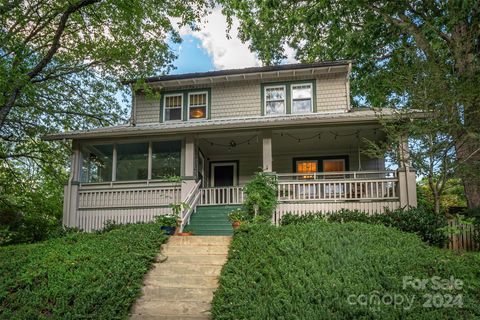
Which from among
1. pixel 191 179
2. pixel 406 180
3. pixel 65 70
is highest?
pixel 65 70

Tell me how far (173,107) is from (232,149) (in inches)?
105

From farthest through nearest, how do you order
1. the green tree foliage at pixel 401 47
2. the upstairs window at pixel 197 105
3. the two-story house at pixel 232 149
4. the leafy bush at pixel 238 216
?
1. the upstairs window at pixel 197 105
2. the two-story house at pixel 232 149
3. the leafy bush at pixel 238 216
4. the green tree foliage at pixel 401 47

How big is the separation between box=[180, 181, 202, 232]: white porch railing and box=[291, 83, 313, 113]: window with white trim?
14.5 ft

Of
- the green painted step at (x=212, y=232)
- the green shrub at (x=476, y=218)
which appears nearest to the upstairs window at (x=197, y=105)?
the green painted step at (x=212, y=232)

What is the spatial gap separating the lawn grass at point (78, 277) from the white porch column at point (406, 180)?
245 inches

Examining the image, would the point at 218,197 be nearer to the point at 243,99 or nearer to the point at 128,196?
the point at 128,196

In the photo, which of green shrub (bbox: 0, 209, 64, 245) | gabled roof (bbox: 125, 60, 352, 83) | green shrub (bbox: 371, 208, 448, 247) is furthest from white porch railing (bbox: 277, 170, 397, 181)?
green shrub (bbox: 0, 209, 64, 245)

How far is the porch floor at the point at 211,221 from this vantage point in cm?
1058

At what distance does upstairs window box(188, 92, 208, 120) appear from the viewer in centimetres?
1384

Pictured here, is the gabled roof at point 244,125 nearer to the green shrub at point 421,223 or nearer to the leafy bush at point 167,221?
the green shrub at point 421,223

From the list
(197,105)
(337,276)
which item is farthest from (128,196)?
(337,276)

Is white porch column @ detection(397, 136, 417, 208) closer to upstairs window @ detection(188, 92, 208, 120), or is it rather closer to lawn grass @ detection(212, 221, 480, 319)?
lawn grass @ detection(212, 221, 480, 319)

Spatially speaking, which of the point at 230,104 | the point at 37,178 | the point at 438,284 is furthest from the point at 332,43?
the point at 37,178

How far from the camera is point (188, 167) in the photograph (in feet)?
37.8
